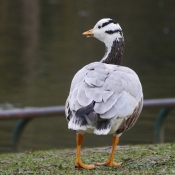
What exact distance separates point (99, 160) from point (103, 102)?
1.40 m

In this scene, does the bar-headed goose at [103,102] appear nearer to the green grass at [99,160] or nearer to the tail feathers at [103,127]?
the tail feathers at [103,127]

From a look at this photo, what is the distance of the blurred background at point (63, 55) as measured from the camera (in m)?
16.4

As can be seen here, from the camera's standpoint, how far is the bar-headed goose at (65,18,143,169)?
6.31 metres

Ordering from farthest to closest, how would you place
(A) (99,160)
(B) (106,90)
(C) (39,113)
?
(C) (39,113), (A) (99,160), (B) (106,90)

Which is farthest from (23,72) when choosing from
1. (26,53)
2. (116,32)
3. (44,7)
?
(44,7)

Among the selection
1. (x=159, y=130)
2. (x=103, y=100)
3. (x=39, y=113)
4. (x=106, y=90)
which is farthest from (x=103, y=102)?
(x=159, y=130)

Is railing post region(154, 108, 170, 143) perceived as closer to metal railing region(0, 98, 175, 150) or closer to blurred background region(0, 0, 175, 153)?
metal railing region(0, 98, 175, 150)

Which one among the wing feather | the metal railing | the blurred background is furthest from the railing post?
the wing feather

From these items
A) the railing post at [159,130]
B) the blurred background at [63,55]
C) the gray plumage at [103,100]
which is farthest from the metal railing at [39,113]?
the gray plumage at [103,100]

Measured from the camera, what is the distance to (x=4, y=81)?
73.8 feet

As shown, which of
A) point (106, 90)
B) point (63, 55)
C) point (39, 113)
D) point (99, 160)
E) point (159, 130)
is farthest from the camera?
point (63, 55)

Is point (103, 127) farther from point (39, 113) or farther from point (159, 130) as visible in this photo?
point (159, 130)

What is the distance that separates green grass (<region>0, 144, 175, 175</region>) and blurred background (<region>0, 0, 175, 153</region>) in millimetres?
5107

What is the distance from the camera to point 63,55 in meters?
27.6
